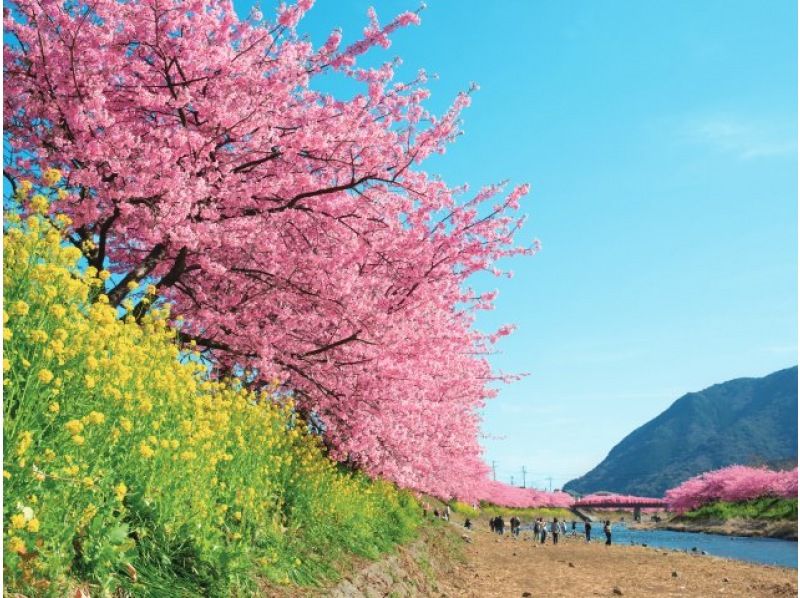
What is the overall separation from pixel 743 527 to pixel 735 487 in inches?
534

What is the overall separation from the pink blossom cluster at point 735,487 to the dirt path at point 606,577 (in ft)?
115

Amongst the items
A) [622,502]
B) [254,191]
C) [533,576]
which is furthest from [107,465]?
[622,502]

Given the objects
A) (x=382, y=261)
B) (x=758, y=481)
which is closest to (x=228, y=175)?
(x=382, y=261)

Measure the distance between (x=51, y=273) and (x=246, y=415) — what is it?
4408 mm

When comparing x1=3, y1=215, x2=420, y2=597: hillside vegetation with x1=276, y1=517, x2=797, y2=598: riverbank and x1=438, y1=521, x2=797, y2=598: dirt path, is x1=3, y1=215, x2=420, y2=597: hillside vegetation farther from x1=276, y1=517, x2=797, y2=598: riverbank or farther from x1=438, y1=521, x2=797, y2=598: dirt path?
x1=438, y1=521, x2=797, y2=598: dirt path

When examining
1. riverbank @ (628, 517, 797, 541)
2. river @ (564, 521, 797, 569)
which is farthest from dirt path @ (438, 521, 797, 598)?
riverbank @ (628, 517, 797, 541)

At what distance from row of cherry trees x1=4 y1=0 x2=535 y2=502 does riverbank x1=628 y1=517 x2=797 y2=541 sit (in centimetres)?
4035

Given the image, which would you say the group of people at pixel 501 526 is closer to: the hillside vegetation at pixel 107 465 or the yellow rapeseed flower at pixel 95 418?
the hillside vegetation at pixel 107 465

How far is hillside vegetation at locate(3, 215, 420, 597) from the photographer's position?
380 centimetres

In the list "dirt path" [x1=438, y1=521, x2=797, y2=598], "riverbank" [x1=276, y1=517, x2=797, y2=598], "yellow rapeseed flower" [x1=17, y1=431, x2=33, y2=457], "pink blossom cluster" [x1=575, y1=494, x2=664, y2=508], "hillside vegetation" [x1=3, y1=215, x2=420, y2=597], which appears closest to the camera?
"yellow rapeseed flower" [x1=17, y1=431, x2=33, y2=457]

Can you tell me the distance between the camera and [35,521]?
3.33m

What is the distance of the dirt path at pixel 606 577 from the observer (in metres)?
15.9

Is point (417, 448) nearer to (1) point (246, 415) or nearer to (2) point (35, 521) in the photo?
(1) point (246, 415)

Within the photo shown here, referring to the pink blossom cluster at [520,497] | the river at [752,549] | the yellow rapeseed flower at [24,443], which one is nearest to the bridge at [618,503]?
the pink blossom cluster at [520,497]
